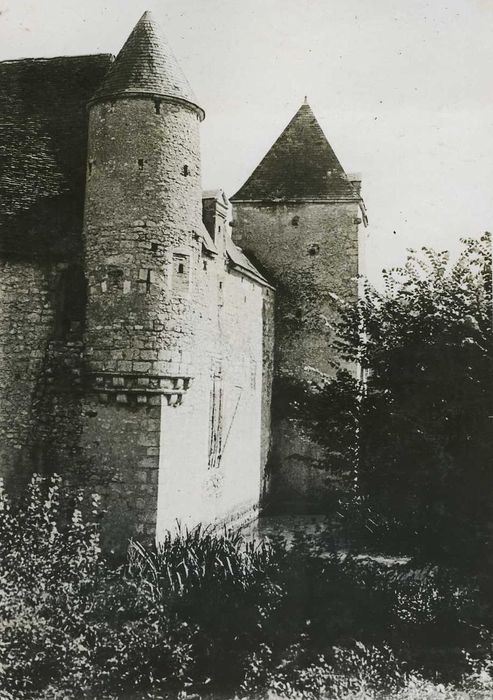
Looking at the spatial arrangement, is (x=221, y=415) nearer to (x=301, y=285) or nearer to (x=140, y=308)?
(x=140, y=308)

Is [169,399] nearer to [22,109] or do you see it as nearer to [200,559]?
[200,559]

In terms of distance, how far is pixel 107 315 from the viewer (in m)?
12.5

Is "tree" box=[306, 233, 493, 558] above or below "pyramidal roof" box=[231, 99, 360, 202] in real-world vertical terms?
below

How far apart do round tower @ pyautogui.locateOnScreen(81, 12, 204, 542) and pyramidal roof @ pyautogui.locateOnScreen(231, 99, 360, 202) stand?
1053cm

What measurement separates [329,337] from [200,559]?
12454 millimetres

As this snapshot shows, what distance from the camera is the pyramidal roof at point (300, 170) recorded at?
75.7 feet

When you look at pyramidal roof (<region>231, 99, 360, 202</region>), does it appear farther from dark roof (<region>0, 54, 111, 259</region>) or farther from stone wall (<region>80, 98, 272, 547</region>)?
stone wall (<region>80, 98, 272, 547</region>)

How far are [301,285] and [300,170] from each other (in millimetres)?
4191

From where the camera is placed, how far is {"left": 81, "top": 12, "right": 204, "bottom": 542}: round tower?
40.5ft

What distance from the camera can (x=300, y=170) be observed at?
77.5ft

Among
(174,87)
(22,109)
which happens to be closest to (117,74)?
(174,87)

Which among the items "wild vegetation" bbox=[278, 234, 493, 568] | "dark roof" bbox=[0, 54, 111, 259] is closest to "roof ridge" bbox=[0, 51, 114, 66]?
"dark roof" bbox=[0, 54, 111, 259]

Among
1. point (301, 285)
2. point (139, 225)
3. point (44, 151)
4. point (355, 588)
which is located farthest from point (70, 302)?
point (301, 285)

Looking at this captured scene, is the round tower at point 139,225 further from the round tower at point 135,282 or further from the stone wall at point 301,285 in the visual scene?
the stone wall at point 301,285
